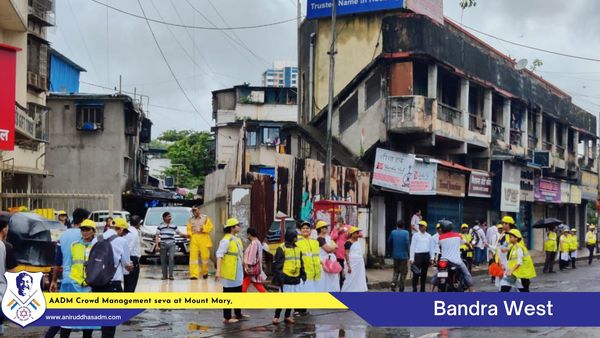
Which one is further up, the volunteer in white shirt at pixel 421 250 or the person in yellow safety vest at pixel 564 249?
the volunteer in white shirt at pixel 421 250

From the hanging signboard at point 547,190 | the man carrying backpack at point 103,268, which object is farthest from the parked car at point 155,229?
the hanging signboard at point 547,190

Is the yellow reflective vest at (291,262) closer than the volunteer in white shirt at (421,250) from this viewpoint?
Yes

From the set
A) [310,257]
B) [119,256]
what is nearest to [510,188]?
[310,257]

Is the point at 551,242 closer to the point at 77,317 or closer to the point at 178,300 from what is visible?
the point at 178,300

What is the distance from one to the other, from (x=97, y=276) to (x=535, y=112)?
113 ft

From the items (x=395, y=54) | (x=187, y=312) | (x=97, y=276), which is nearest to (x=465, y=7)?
(x=395, y=54)

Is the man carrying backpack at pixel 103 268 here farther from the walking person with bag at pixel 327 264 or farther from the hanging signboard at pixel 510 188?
the hanging signboard at pixel 510 188

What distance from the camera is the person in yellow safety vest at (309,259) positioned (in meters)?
13.6

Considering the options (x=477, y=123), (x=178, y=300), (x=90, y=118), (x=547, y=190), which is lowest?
(x=178, y=300)

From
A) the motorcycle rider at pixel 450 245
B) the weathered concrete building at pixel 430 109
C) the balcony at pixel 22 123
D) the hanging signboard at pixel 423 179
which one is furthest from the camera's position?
the hanging signboard at pixel 423 179

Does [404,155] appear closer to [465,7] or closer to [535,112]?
[465,7]

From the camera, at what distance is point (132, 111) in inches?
1561

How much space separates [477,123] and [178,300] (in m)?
25.2

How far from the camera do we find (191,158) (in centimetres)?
6128
